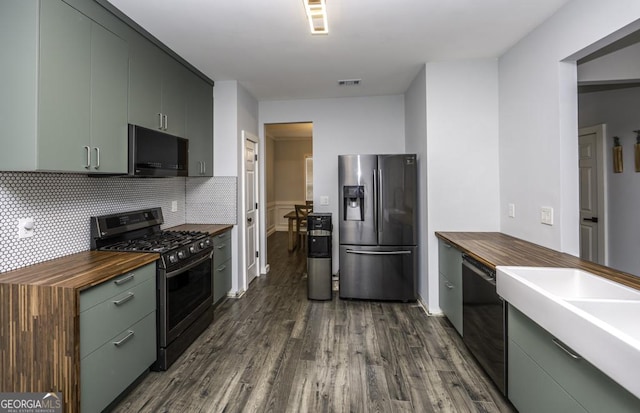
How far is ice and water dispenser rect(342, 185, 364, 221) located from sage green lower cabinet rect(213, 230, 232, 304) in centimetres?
140

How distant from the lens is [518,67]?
2.71 m

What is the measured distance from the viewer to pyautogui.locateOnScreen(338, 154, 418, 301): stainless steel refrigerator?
3.47 metres

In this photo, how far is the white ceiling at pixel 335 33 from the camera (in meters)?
2.16

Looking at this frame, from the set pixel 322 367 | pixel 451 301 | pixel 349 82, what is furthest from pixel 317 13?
pixel 451 301

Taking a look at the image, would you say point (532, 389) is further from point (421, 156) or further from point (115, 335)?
point (421, 156)

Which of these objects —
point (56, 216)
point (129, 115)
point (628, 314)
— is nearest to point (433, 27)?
point (628, 314)

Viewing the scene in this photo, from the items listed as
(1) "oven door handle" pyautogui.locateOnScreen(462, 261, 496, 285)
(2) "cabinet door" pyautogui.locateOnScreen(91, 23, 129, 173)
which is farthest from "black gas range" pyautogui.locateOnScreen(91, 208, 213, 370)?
(1) "oven door handle" pyautogui.locateOnScreen(462, 261, 496, 285)

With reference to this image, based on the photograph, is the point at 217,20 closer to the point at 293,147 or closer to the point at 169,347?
the point at 169,347

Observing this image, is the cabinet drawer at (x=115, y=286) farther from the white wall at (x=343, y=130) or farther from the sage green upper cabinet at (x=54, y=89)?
the white wall at (x=343, y=130)

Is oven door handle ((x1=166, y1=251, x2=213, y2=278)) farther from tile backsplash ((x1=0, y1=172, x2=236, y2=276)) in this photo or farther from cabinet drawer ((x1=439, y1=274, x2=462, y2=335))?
cabinet drawer ((x1=439, y1=274, x2=462, y2=335))

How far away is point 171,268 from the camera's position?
2.24m

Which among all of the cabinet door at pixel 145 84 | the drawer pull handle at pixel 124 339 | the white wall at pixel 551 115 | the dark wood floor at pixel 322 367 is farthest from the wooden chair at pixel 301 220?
the drawer pull handle at pixel 124 339

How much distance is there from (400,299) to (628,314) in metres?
2.31

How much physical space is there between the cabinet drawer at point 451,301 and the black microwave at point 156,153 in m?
2.72
